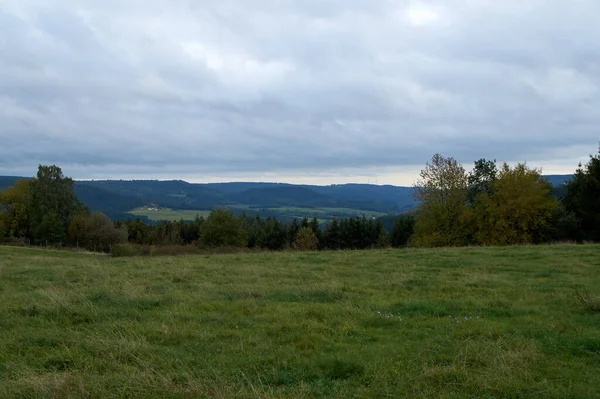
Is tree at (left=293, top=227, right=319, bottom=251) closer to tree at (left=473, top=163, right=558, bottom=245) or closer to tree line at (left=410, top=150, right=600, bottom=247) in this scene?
tree line at (left=410, top=150, right=600, bottom=247)

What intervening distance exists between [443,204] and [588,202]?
12.6m

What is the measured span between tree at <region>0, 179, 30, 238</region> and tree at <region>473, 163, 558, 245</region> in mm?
69283

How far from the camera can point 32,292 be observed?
1124 centimetres

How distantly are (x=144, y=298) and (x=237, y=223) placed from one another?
57.4 meters

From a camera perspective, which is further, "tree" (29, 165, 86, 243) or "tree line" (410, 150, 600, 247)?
"tree" (29, 165, 86, 243)

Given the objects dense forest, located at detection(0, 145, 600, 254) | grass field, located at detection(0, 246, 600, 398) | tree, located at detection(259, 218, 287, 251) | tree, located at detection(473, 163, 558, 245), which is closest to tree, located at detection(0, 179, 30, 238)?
dense forest, located at detection(0, 145, 600, 254)

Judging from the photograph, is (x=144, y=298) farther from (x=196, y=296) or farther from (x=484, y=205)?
(x=484, y=205)

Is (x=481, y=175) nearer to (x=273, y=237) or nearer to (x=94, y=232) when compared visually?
(x=273, y=237)

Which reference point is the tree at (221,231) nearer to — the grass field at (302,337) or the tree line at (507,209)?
the tree line at (507,209)

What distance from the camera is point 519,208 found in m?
39.6

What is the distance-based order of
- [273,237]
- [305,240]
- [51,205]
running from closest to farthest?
1. [51,205]
2. [305,240]
3. [273,237]

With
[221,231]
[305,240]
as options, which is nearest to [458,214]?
[305,240]

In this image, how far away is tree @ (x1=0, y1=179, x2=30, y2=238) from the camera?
70.1 meters

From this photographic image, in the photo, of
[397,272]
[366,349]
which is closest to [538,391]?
[366,349]
